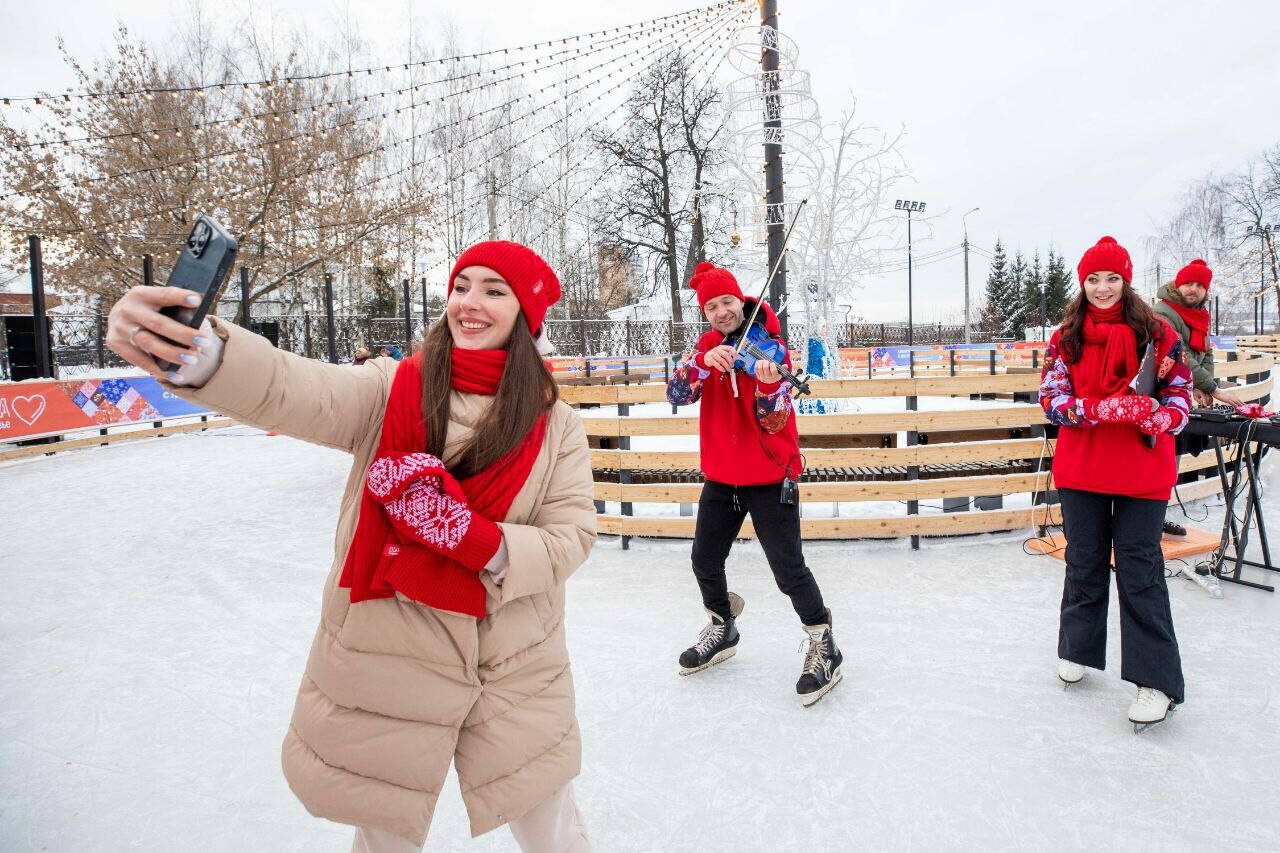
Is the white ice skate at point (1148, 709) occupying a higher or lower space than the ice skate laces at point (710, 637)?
lower

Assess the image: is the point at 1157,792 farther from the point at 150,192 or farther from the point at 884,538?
the point at 150,192

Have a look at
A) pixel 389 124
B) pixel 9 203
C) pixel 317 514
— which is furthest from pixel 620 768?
pixel 389 124

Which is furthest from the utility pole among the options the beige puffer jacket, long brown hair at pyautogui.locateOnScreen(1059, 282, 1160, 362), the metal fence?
the beige puffer jacket

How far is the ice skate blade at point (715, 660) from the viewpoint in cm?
303

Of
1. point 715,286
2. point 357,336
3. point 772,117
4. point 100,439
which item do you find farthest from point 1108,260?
point 357,336

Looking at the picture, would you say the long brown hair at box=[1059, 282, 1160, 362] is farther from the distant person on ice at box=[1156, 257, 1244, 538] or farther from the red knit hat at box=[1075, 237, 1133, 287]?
the distant person on ice at box=[1156, 257, 1244, 538]

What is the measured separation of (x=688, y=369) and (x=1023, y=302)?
53683 mm

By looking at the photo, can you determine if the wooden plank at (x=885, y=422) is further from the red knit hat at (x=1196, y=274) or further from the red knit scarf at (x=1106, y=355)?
the red knit scarf at (x=1106, y=355)

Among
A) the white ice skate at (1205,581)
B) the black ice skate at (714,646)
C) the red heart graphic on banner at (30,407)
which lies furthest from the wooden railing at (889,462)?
the red heart graphic on banner at (30,407)

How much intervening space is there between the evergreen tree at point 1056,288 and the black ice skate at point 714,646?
167 ft

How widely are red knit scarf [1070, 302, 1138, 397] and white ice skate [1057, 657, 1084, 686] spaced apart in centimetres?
A: 113

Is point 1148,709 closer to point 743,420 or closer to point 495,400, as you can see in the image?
point 743,420

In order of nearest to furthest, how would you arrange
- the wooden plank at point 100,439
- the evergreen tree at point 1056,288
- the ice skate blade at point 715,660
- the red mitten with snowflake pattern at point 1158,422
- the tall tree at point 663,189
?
1. the red mitten with snowflake pattern at point 1158,422
2. the ice skate blade at point 715,660
3. the wooden plank at point 100,439
4. the tall tree at point 663,189
5. the evergreen tree at point 1056,288

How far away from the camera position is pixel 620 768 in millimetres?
2381
